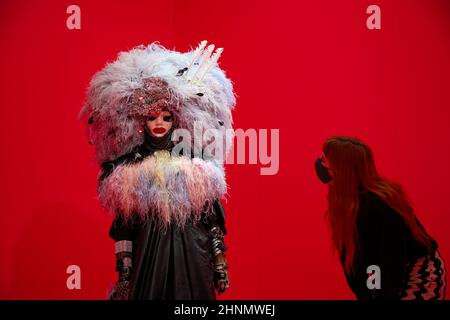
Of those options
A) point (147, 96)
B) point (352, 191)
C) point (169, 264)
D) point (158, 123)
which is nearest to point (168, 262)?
point (169, 264)

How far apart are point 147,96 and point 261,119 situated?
100cm

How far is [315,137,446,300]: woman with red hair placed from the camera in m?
2.68

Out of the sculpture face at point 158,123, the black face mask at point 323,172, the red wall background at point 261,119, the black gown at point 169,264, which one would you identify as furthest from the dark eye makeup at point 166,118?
the red wall background at point 261,119

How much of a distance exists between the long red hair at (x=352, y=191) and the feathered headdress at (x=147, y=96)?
0.61 metres

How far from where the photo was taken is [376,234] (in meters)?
2.69

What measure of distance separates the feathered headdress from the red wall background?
678 millimetres

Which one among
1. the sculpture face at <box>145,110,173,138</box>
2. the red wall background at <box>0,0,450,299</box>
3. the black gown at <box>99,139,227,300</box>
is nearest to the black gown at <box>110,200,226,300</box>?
the black gown at <box>99,139,227,300</box>

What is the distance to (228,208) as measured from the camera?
3854 millimetres

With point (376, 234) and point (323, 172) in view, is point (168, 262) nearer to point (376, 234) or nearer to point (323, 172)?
point (323, 172)

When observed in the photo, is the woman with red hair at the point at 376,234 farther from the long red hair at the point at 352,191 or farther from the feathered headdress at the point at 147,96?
the feathered headdress at the point at 147,96

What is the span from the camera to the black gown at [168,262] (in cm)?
282
